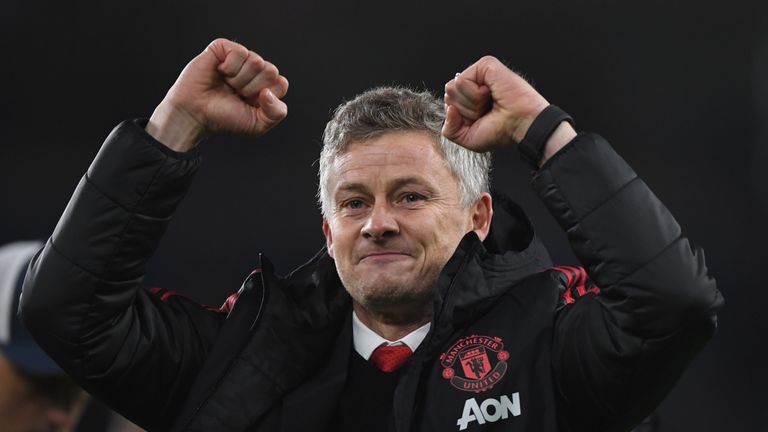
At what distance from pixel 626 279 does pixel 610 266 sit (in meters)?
0.03

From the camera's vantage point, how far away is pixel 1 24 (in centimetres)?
419

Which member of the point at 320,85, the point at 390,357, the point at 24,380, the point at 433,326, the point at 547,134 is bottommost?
the point at 320,85

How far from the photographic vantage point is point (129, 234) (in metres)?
1.57

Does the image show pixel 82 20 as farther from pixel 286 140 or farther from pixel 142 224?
pixel 142 224

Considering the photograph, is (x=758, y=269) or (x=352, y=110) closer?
(x=352, y=110)

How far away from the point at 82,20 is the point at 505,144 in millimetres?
3067

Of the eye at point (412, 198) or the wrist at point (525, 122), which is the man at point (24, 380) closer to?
the eye at point (412, 198)

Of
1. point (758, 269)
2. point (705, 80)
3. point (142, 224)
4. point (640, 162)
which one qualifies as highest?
point (142, 224)

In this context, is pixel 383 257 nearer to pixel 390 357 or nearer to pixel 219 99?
pixel 390 357

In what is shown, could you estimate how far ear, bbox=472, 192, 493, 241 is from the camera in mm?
1991

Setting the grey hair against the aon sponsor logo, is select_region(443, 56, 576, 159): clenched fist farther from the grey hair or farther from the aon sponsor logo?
the aon sponsor logo

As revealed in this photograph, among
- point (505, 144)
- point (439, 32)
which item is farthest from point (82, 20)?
point (505, 144)

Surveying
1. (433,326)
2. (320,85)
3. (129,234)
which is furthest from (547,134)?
(320,85)

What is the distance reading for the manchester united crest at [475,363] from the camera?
1.66 metres
